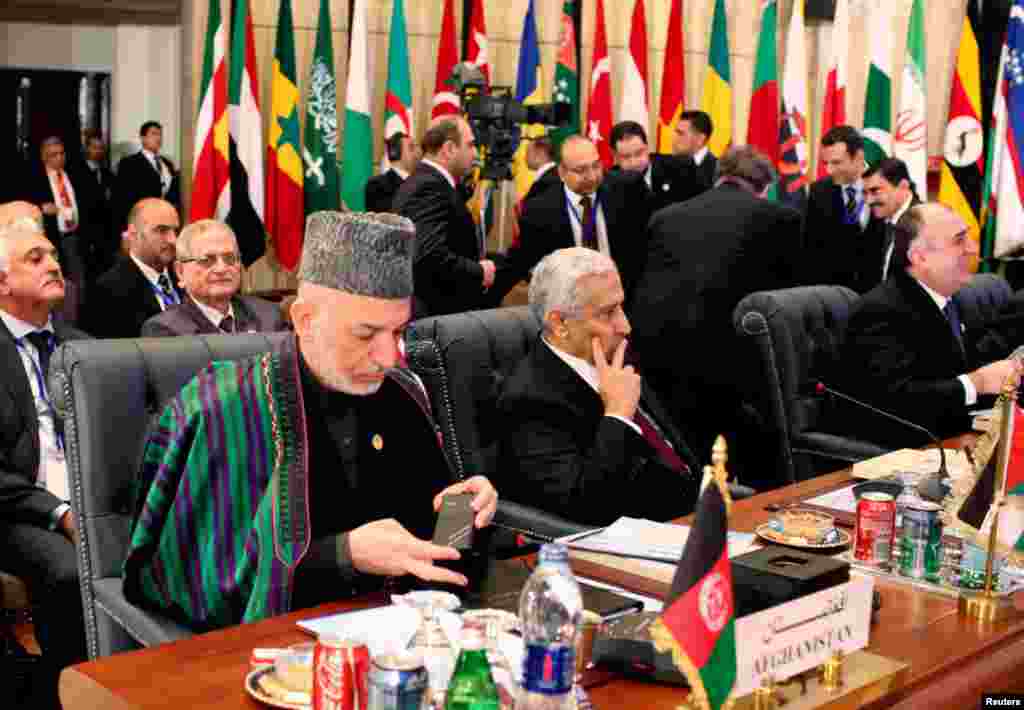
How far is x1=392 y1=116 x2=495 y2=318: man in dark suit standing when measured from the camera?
5.35 meters

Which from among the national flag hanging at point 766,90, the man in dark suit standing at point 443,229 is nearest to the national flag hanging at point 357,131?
the national flag hanging at point 766,90

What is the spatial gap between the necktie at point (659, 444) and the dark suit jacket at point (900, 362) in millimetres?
874

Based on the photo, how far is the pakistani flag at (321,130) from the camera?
804cm

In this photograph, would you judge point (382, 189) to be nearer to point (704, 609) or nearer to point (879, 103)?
point (879, 103)

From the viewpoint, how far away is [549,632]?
4.78 feet

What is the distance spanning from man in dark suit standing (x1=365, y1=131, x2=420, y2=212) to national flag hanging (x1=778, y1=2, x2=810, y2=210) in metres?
2.48

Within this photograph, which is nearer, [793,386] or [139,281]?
[793,386]

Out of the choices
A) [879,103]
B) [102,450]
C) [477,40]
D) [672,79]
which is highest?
[477,40]

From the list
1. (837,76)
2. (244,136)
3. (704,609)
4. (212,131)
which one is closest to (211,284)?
(704,609)

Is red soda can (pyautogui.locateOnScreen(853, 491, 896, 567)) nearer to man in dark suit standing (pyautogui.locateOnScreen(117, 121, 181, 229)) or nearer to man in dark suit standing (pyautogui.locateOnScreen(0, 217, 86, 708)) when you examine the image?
man in dark suit standing (pyautogui.locateOnScreen(0, 217, 86, 708))

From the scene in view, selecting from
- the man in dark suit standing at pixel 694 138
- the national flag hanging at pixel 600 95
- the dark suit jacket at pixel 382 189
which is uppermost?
the national flag hanging at pixel 600 95

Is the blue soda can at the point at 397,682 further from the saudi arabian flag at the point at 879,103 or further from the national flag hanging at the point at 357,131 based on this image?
the saudi arabian flag at the point at 879,103

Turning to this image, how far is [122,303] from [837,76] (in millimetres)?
5660

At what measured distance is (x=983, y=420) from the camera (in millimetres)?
3146
